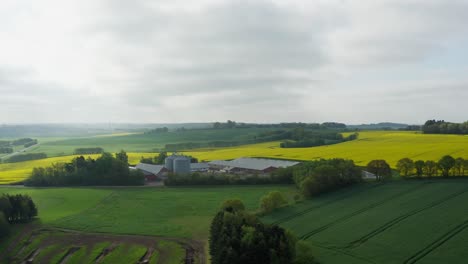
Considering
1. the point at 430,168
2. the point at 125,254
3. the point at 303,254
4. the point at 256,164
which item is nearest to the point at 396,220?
the point at 303,254

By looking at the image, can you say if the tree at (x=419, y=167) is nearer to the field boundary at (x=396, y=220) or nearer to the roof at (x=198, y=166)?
the field boundary at (x=396, y=220)

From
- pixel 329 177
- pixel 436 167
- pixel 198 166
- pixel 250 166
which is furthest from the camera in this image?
pixel 198 166

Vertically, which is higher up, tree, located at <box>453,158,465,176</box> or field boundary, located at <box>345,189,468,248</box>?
tree, located at <box>453,158,465,176</box>

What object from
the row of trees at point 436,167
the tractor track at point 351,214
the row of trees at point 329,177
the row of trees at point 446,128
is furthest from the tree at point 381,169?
the row of trees at point 446,128

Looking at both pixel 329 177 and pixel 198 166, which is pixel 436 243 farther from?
pixel 198 166

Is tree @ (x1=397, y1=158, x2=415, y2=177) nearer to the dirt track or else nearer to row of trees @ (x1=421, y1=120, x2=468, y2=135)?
the dirt track

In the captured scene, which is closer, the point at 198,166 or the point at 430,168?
the point at 430,168

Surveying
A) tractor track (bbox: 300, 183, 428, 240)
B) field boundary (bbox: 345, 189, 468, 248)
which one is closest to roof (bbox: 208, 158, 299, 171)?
tractor track (bbox: 300, 183, 428, 240)
